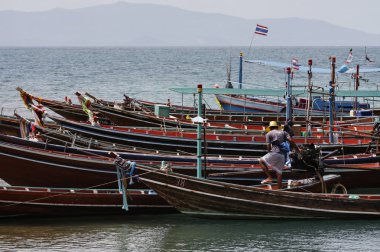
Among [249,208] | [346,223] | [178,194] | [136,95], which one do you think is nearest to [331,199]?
[346,223]

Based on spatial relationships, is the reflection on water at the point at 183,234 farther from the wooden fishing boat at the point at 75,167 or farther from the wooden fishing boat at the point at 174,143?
the wooden fishing boat at the point at 174,143

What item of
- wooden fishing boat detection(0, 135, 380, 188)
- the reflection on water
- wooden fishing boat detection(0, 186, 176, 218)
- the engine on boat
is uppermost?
the engine on boat

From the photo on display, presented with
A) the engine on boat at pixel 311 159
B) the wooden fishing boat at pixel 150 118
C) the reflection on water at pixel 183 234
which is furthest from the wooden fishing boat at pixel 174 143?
the reflection on water at pixel 183 234

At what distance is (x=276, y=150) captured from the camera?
21812mm

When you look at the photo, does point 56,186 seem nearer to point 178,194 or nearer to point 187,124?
point 178,194

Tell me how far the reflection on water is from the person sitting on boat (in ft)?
4.69

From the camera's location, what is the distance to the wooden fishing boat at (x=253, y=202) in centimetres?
2117

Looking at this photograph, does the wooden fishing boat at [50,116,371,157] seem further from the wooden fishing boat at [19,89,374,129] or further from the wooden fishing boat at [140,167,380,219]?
the wooden fishing boat at [140,167,380,219]

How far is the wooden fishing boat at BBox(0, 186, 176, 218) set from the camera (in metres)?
21.8

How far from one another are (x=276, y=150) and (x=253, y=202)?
1.50m

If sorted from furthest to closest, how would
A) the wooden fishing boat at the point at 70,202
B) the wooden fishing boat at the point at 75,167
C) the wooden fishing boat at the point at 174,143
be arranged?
the wooden fishing boat at the point at 174,143 → the wooden fishing boat at the point at 75,167 → the wooden fishing boat at the point at 70,202

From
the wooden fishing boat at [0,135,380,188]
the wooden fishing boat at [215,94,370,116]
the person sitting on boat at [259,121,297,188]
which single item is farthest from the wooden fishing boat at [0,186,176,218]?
the wooden fishing boat at [215,94,370,116]

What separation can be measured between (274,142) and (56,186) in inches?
257

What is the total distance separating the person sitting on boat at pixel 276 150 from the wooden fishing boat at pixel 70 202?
303cm
